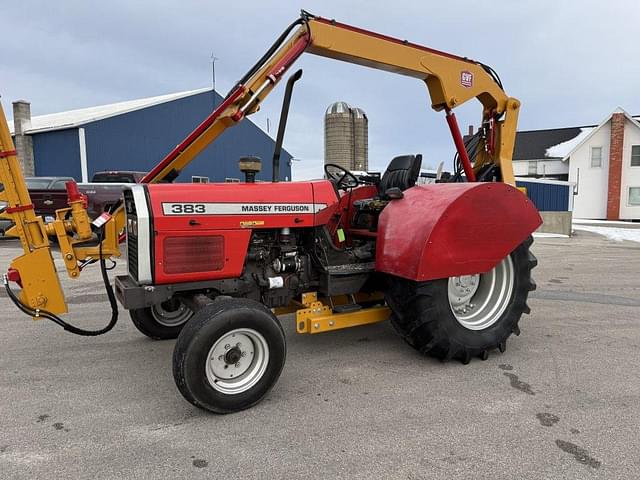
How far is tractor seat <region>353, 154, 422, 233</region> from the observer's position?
4367 mm

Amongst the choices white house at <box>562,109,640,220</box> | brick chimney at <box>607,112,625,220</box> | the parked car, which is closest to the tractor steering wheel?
the parked car

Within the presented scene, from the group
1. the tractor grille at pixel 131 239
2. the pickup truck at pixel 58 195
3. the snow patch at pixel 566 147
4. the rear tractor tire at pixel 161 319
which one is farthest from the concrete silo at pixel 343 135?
the snow patch at pixel 566 147

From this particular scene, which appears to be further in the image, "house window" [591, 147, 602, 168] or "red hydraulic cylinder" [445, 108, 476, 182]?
"house window" [591, 147, 602, 168]

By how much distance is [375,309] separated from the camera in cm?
415

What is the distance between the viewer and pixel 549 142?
2906 centimetres

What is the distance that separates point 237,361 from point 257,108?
2004 millimetres

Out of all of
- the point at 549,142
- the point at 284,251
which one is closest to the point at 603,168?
the point at 549,142

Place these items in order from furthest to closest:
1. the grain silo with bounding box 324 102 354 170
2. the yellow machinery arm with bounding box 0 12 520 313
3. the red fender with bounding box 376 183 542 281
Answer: the grain silo with bounding box 324 102 354 170, the red fender with bounding box 376 183 542 281, the yellow machinery arm with bounding box 0 12 520 313

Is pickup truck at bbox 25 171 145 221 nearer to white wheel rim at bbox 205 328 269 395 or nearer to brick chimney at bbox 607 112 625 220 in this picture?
white wheel rim at bbox 205 328 269 395

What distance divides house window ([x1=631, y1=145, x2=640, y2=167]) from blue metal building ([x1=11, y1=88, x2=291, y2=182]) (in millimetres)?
18528

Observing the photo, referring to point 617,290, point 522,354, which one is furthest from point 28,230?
point 617,290

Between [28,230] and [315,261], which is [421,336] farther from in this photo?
[28,230]

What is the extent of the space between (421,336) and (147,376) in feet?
6.90

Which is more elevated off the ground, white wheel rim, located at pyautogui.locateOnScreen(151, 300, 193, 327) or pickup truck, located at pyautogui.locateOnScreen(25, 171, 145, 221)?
pickup truck, located at pyautogui.locateOnScreen(25, 171, 145, 221)
